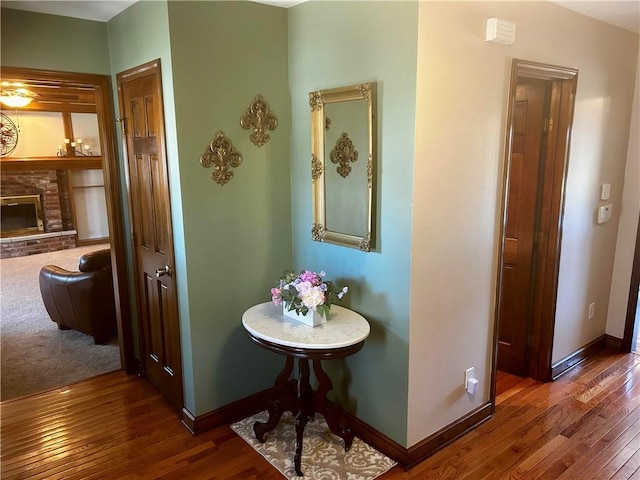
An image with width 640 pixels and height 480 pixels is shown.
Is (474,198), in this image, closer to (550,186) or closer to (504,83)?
(504,83)

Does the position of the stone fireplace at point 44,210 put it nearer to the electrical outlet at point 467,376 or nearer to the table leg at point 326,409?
the table leg at point 326,409

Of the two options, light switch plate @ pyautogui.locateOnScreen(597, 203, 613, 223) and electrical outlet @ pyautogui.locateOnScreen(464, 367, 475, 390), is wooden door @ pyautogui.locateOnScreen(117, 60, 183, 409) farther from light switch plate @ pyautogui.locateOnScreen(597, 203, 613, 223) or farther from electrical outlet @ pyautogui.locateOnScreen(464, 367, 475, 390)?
light switch plate @ pyautogui.locateOnScreen(597, 203, 613, 223)

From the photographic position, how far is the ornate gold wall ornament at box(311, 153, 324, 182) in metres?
2.59

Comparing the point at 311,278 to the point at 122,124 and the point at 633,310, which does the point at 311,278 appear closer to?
the point at 122,124

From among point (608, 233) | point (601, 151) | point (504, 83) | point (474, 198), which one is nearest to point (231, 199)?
point (474, 198)

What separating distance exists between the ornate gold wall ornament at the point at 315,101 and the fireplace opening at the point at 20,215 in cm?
719

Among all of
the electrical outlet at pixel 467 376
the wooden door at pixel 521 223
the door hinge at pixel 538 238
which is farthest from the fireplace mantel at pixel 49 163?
the electrical outlet at pixel 467 376

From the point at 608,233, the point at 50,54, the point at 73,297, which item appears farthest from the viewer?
the point at 73,297

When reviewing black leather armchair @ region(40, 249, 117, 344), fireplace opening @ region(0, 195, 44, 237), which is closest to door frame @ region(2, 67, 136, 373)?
black leather armchair @ region(40, 249, 117, 344)

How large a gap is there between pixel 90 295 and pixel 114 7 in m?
2.28

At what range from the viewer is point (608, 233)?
140 inches

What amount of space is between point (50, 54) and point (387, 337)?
2.57 m

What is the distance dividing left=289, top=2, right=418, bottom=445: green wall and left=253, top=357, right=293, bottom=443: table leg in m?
Result: 0.33

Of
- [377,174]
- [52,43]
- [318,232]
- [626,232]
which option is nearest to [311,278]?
[318,232]
